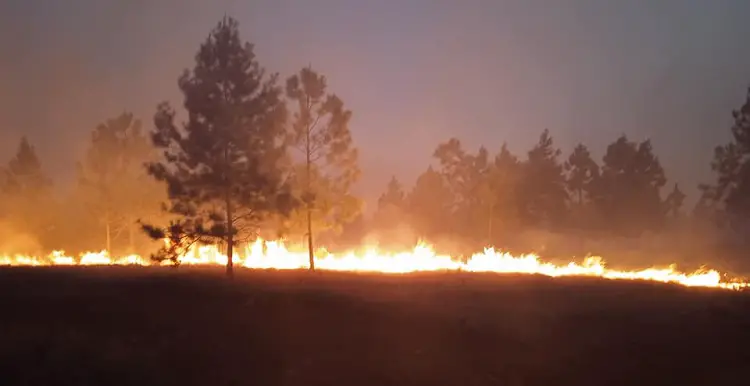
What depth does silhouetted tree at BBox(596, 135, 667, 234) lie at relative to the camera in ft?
250

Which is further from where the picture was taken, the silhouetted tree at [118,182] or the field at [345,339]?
the silhouetted tree at [118,182]

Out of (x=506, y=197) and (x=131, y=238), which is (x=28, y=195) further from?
(x=506, y=197)

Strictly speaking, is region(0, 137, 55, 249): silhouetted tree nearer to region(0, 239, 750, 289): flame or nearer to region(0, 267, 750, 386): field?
region(0, 239, 750, 289): flame

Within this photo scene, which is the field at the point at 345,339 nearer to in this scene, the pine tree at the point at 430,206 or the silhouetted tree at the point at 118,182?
the silhouetted tree at the point at 118,182

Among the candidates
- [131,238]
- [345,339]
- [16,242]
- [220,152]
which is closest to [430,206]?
[131,238]

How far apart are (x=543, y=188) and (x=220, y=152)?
5136 centimetres

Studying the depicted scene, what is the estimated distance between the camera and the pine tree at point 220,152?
33.3 meters

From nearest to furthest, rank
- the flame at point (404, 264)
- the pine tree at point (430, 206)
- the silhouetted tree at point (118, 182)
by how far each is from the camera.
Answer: the flame at point (404, 264), the silhouetted tree at point (118, 182), the pine tree at point (430, 206)

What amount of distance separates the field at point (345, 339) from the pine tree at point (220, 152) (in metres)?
8.81

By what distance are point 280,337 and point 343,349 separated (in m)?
1.75

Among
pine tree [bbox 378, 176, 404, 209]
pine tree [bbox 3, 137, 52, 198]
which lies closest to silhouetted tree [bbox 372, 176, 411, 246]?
pine tree [bbox 378, 176, 404, 209]

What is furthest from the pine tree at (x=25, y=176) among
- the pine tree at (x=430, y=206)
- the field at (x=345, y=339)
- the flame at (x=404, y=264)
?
the field at (x=345, y=339)

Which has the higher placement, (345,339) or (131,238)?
(131,238)

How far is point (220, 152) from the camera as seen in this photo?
3391 cm
